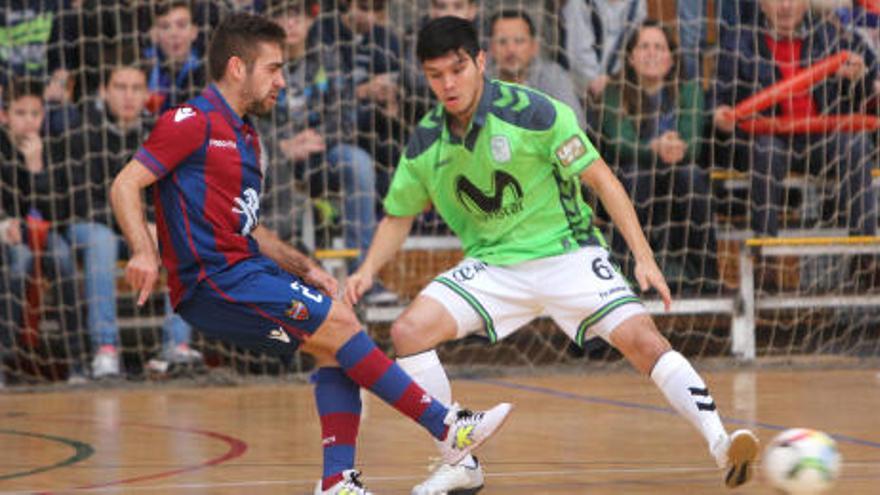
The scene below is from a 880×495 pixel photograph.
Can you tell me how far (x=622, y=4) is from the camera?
1027 centimetres

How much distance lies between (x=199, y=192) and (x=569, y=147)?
4.24 ft

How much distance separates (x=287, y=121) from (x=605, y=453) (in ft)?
14.0

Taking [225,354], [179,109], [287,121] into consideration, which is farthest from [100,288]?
[179,109]

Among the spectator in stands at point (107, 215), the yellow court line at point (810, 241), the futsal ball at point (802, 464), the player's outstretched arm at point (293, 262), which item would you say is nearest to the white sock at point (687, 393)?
the futsal ball at point (802, 464)

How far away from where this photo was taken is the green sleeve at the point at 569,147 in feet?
18.1

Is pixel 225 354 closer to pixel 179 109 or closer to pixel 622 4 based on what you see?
pixel 622 4

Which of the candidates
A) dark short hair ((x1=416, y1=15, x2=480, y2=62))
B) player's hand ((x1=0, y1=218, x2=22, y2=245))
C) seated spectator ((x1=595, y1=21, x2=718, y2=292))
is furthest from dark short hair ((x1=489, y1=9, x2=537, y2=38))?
dark short hair ((x1=416, y1=15, x2=480, y2=62))

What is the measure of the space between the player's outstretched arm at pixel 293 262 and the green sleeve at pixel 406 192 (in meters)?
0.72

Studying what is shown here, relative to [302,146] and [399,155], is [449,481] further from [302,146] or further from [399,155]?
[399,155]

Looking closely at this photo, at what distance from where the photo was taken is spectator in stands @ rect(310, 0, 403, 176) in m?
9.89

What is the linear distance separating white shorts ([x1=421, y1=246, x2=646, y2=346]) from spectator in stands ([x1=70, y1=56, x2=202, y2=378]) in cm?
375

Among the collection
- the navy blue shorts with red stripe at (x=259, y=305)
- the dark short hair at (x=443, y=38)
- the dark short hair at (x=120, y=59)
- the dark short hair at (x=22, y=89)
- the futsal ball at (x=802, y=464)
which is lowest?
the futsal ball at (x=802, y=464)

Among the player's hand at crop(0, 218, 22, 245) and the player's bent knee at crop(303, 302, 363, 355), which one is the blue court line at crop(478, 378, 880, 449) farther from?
the player's hand at crop(0, 218, 22, 245)

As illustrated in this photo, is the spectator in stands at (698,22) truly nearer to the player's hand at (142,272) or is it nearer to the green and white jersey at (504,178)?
the green and white jersey at (504,178)
